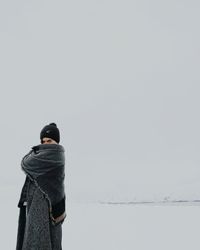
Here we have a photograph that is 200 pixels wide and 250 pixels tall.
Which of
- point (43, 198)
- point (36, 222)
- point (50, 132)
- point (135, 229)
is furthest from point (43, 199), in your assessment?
point (135, 229)

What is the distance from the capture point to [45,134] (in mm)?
3115

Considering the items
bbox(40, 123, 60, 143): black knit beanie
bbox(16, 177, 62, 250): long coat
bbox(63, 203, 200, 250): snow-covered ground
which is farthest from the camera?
bbox(63, 203, 200, 250): snow-covered ground

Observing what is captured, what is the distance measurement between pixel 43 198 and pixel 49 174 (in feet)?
0.54

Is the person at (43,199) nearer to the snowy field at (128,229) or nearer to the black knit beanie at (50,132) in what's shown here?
the black knit beanie at (50,132)

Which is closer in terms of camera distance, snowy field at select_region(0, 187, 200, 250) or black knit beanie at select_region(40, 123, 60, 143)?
black knit beanie at select_region(40, 123, 60, 143)

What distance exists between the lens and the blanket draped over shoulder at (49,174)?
2.96 meters

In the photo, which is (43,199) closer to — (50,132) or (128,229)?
(50,132)

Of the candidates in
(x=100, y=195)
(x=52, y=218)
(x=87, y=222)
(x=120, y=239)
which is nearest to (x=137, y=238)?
(x=120, y=239)

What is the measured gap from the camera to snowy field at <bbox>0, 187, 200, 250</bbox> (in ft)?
19.2

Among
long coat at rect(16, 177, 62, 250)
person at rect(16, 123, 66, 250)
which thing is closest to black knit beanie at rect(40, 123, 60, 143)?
person at rect(16, 123, 66, 250)

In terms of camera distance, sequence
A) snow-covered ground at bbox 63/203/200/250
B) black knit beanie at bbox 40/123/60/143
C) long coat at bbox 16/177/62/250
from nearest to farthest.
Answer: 1. long coat at bbox 16/177/62/250
2. black knit beanie at bbox 40/123/60/143
3. snow-covered ground at bbox 63/203/200/250

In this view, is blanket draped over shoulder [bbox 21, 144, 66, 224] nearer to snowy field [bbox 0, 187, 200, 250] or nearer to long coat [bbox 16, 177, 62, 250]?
long coat [bbox 16, 177, 62, 250]

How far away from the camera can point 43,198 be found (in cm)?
296

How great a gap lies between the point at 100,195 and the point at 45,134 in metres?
15.9
